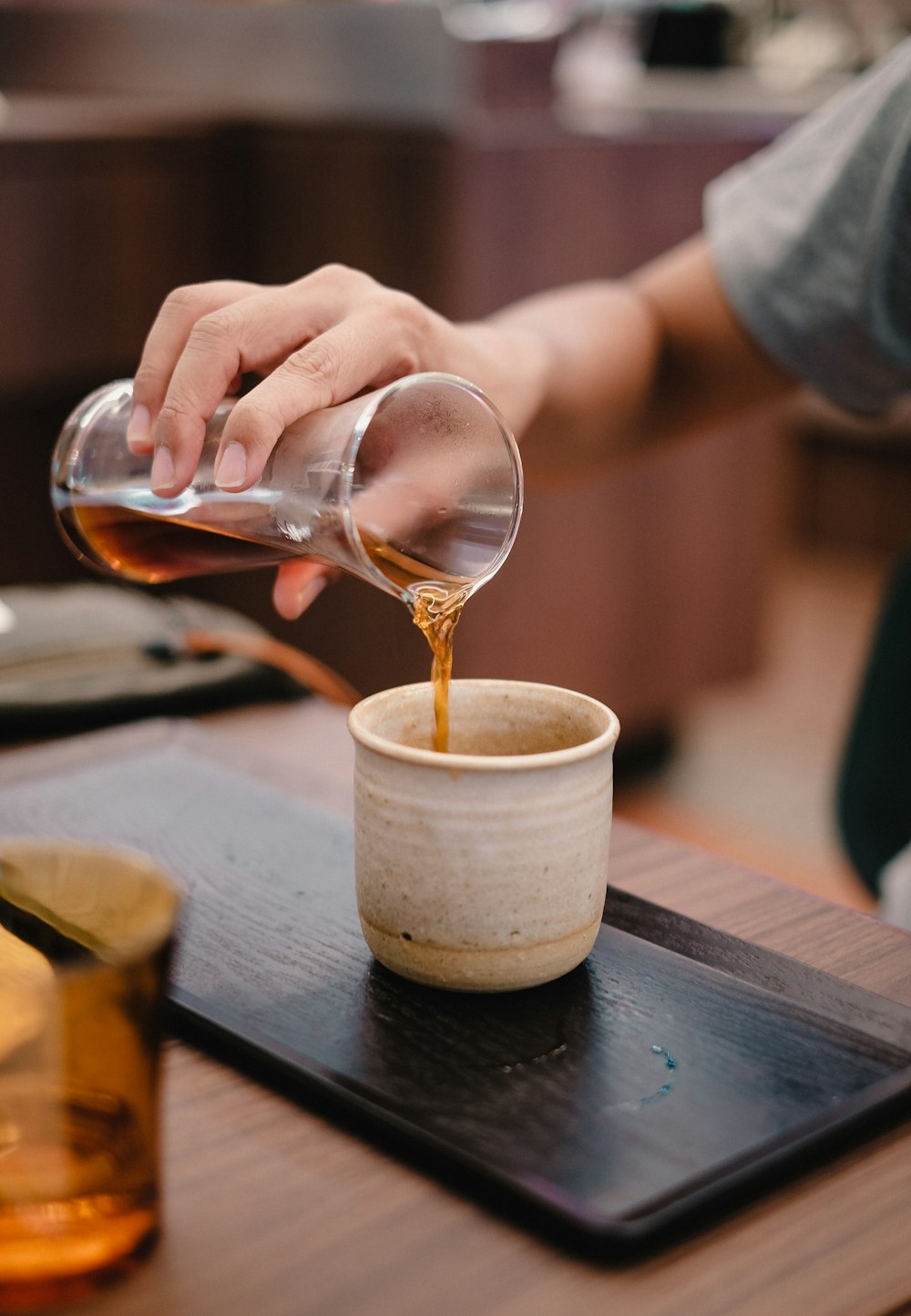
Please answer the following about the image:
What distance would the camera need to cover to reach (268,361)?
0.85 meters

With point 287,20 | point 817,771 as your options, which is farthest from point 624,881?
point 817,771

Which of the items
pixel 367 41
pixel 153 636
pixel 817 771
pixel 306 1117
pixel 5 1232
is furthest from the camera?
pixel 817 771

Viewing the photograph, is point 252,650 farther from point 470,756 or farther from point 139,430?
point 470,756

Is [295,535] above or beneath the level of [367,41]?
beneath

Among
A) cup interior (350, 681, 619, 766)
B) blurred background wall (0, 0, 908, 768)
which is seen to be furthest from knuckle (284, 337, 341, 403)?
blurred background wall (0, 0, 908, 768)

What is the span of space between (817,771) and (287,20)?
1.73 metres

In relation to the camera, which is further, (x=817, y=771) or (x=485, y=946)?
(x=817, y=771)

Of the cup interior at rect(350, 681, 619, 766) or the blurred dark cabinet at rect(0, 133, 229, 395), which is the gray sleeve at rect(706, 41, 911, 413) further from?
the blurred dark cabinet at rect(0, 133, 229, 395)

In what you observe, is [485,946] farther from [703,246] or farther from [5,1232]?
[703,246]

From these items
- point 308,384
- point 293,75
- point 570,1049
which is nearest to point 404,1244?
point 570,1049

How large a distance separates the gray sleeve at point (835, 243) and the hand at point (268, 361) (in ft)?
1.35

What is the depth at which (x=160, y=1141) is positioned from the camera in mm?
541

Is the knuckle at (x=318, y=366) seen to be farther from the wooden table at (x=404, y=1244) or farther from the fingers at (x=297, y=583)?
the wooden table at (x=404, y=1244)

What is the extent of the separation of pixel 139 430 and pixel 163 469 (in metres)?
0.06
